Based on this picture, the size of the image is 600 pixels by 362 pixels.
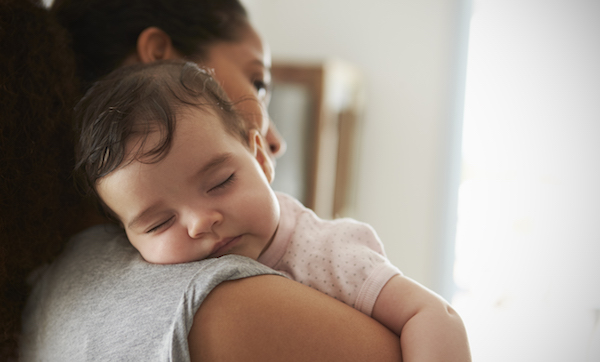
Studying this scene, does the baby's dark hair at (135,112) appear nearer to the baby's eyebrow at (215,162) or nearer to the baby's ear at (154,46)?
the baby's eyebrow at (215,162)

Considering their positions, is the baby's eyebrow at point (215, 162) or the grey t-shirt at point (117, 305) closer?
the grey t-shirt at point (117, 305)

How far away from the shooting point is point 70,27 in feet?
3.21

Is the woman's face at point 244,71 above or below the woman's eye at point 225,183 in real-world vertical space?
above

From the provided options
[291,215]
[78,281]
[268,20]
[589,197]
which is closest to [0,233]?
[78,281]

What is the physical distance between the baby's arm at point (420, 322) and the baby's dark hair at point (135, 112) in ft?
1.31

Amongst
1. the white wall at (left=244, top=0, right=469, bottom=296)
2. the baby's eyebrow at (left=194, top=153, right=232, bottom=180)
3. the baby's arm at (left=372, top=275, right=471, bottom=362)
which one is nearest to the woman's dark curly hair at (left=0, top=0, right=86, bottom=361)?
the baby's eyebrow at (left=194, top=153, right=232, bottom=180)

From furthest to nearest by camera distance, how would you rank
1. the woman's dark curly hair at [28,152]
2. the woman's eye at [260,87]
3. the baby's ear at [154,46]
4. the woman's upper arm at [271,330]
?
the woman's eye at [260,87] → the baby's ear at [154,46] → the woman's dark curly hair at [28,152] → the woman's upper arm at [271,330]

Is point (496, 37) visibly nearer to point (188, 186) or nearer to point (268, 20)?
point (268, 20)

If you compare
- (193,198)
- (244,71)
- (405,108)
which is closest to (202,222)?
(193,198)

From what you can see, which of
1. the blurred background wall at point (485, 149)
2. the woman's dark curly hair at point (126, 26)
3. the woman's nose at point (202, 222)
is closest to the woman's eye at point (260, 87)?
the woman's dark curly hair at point (126, 26)

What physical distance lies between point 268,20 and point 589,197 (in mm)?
2823

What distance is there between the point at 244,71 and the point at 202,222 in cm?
50

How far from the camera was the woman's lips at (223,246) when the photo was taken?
0.71 m

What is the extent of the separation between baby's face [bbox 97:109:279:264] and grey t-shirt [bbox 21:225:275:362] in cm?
6
